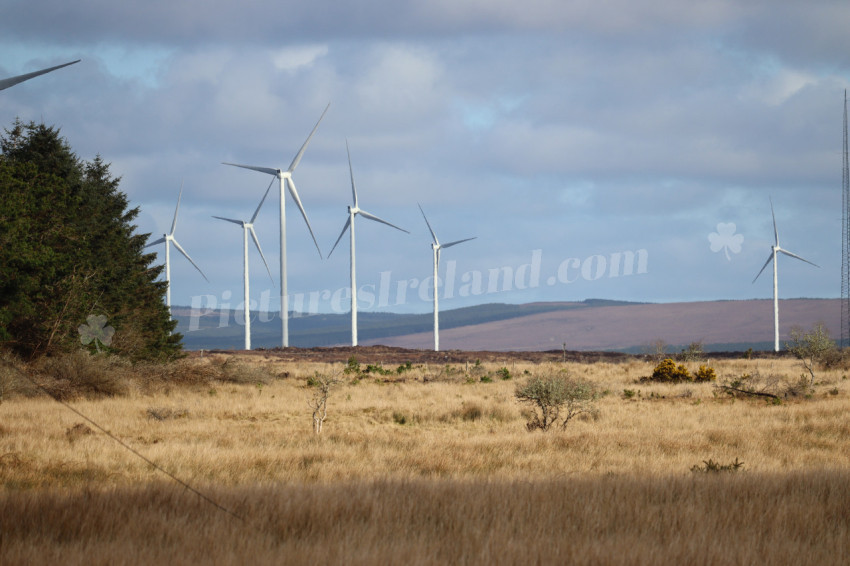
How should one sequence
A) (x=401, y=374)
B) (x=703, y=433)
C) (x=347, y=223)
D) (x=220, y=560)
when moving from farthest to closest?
(x=347, y=223), (x=401, y=374), (x=703, y=433), (x=220, y=560)

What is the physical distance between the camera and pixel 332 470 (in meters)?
15.3

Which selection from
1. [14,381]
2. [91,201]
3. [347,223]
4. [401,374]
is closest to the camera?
[14,381]

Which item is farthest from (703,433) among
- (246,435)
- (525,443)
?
(246,435)

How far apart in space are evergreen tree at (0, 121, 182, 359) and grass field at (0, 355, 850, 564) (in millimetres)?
5207

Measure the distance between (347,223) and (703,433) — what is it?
61.1m

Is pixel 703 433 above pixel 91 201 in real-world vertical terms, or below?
below

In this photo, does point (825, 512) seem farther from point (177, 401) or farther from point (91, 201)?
point (91, 201)

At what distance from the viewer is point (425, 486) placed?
40.5 ft

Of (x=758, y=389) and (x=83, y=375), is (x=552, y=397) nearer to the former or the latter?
(x=758, y=389)

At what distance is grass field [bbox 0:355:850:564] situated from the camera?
8.43m

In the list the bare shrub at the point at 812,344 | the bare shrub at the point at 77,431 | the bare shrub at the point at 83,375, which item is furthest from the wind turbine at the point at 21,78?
the bare shrub at the point at 812,344

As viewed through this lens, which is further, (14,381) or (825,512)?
(14,381)

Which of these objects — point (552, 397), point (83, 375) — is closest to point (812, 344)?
point (552, 397)

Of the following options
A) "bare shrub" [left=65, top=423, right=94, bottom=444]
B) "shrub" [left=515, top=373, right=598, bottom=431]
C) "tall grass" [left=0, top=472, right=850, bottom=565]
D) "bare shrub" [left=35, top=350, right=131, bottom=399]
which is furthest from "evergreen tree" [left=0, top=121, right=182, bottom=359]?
"tall grass" [left=0, top=472, right=850, bottom=565]
